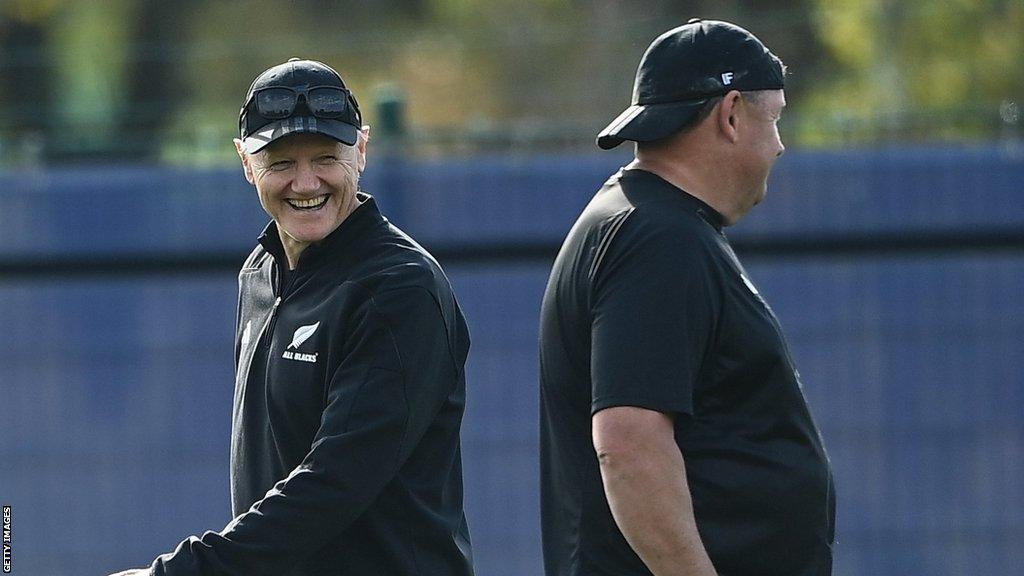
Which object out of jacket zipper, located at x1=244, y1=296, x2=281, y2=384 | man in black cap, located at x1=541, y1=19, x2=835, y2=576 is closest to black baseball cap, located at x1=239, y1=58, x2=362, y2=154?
jacket zipper, located at x1=244, y1=296, x2=281, y2=384

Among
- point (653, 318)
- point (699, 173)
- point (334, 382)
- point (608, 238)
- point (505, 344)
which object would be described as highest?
point (699, 173)

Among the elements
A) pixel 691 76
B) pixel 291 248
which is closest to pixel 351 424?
pixel 291 248

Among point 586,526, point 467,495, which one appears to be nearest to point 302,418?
point 586,526

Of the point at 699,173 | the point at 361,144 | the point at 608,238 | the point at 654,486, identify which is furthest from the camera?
the point at 361,144

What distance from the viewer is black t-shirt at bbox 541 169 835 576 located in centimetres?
259

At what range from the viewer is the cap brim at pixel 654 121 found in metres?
2.79

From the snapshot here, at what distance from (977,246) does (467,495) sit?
259cm

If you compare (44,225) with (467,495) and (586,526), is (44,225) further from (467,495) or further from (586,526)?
(586,526)

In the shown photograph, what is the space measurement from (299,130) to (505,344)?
12.6ft

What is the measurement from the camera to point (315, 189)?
2.84m

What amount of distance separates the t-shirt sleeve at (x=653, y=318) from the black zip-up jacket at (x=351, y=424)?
13.6 inches

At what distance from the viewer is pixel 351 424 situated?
8.69 feet

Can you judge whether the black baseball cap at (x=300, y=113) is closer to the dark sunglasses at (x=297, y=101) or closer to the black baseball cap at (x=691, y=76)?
the dark sunglasses at (x=297, y=101)

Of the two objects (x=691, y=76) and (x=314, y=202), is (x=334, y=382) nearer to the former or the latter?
(x=314, y=202)
